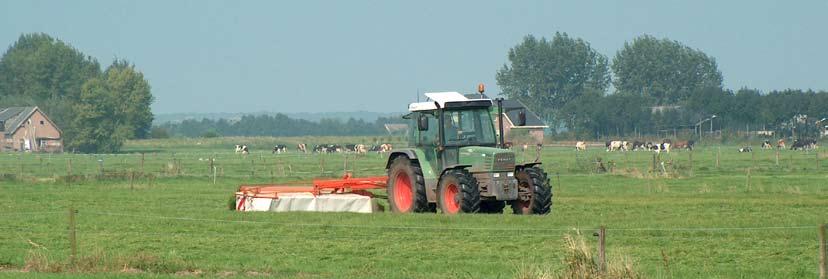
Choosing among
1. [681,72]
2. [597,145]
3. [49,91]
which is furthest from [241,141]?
[681,72]

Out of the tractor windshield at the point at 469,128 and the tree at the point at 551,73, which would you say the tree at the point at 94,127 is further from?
the tractor windshield at the point at 469,128

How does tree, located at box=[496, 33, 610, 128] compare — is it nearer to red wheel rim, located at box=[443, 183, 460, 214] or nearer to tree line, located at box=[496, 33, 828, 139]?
tree line, located at box=[496, 33, 828, 139]

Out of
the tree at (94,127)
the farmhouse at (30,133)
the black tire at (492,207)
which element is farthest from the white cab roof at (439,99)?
the farmhouse at (30,133)

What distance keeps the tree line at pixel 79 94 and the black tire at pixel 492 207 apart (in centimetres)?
8765

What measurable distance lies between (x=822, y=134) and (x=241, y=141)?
54332mm

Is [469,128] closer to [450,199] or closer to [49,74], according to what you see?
[450,199]

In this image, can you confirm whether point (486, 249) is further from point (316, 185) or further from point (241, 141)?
point (241, 141)

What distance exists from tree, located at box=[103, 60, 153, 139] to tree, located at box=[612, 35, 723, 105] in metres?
53.7

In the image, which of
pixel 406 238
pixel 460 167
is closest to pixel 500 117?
pixel 460 167

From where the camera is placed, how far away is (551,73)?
149 m

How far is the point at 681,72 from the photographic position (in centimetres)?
15125

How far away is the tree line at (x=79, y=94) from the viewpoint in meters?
111

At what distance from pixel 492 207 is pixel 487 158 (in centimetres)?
168

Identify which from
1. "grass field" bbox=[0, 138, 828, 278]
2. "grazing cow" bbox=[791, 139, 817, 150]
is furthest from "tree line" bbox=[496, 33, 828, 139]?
"grass field" bbox=[0, 138, 828, 278]
